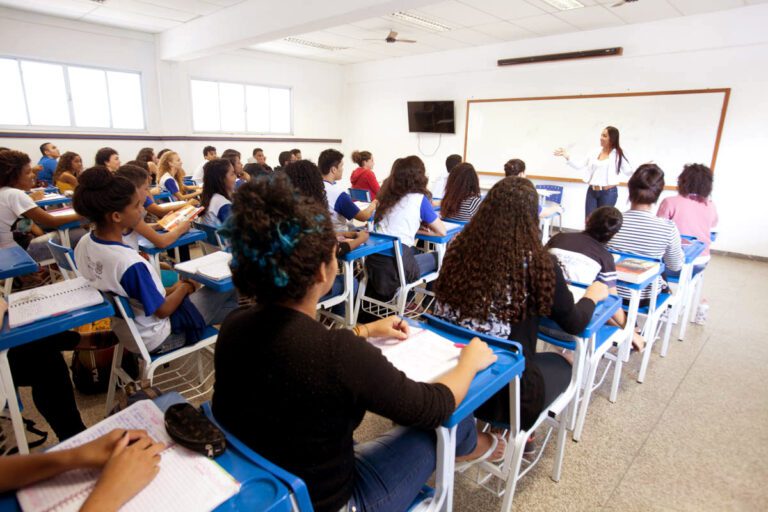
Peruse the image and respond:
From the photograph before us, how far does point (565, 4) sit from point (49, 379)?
19.5 ft

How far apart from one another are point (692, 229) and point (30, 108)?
26.7ft

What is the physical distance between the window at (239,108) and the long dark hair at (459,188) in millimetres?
5899

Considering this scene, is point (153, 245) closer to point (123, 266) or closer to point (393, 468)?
point (123, 266)

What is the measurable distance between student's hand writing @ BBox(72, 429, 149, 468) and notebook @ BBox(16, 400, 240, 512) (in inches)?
1.1

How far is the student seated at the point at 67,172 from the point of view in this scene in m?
4.46

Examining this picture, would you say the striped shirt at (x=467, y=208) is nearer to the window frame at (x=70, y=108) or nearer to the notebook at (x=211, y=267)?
the notebook at (x=211, y=267)

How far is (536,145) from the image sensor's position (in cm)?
688

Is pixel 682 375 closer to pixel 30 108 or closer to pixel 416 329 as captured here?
pixel 416 329

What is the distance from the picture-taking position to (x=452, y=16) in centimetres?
566

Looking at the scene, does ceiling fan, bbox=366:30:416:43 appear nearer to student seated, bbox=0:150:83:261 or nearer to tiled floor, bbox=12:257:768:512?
student seated, bbox=0:150:83:261

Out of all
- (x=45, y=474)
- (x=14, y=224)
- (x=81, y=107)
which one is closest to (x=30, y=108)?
(x=81, y=107)

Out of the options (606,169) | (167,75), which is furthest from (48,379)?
(167,75)

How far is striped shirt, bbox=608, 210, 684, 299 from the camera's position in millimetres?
2352

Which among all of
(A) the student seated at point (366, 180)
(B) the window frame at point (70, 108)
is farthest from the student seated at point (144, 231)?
(B) the window frame at point (70, 108)
